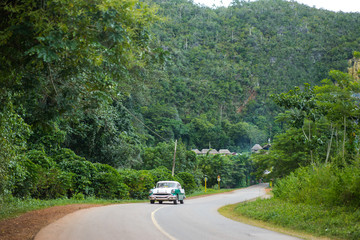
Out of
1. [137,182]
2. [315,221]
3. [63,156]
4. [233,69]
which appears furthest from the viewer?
[233,69]

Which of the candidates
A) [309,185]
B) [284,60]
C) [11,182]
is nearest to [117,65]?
[11,182]

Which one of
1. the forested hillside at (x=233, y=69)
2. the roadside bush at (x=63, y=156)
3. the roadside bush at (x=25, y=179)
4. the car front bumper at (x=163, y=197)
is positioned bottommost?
the car front bumper at (x=163, y=197)

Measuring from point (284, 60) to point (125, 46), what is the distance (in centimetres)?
17505

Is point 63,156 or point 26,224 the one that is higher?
point 63,156

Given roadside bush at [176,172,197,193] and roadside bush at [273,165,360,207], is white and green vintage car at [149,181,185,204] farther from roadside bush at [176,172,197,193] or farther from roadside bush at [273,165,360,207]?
roadside bush at [176,172,197,193]

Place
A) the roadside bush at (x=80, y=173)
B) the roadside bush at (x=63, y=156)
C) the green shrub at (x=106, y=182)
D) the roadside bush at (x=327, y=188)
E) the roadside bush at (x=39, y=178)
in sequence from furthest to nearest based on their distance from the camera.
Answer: the green shrub at (x=106, y=182), the roadside bush at (x=63, y=156), the roadside bush at (x=80, y=173), the roadside bush at (x=39, y=178), the roadside bush at (x=327, y=188)

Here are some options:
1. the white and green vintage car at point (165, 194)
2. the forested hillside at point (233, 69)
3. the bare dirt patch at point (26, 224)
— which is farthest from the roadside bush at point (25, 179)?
the forested hillside at point (233, 69)

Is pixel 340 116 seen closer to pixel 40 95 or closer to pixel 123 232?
pixel 123 232

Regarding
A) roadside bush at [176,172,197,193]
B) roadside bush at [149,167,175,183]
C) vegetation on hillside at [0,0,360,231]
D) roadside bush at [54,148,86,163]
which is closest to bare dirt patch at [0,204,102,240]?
vegetation on hillside at [0,0,360,231]

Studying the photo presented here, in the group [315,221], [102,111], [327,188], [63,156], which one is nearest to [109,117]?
[63,156]

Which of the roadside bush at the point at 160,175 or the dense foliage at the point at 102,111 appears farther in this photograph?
the roadside bush at the point at 160,175

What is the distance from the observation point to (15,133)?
54.4ft

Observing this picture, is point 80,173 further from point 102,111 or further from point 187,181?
point 187,181

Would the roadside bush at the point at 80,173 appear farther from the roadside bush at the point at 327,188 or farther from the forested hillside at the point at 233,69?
the forested hillside at the point at 233,69
